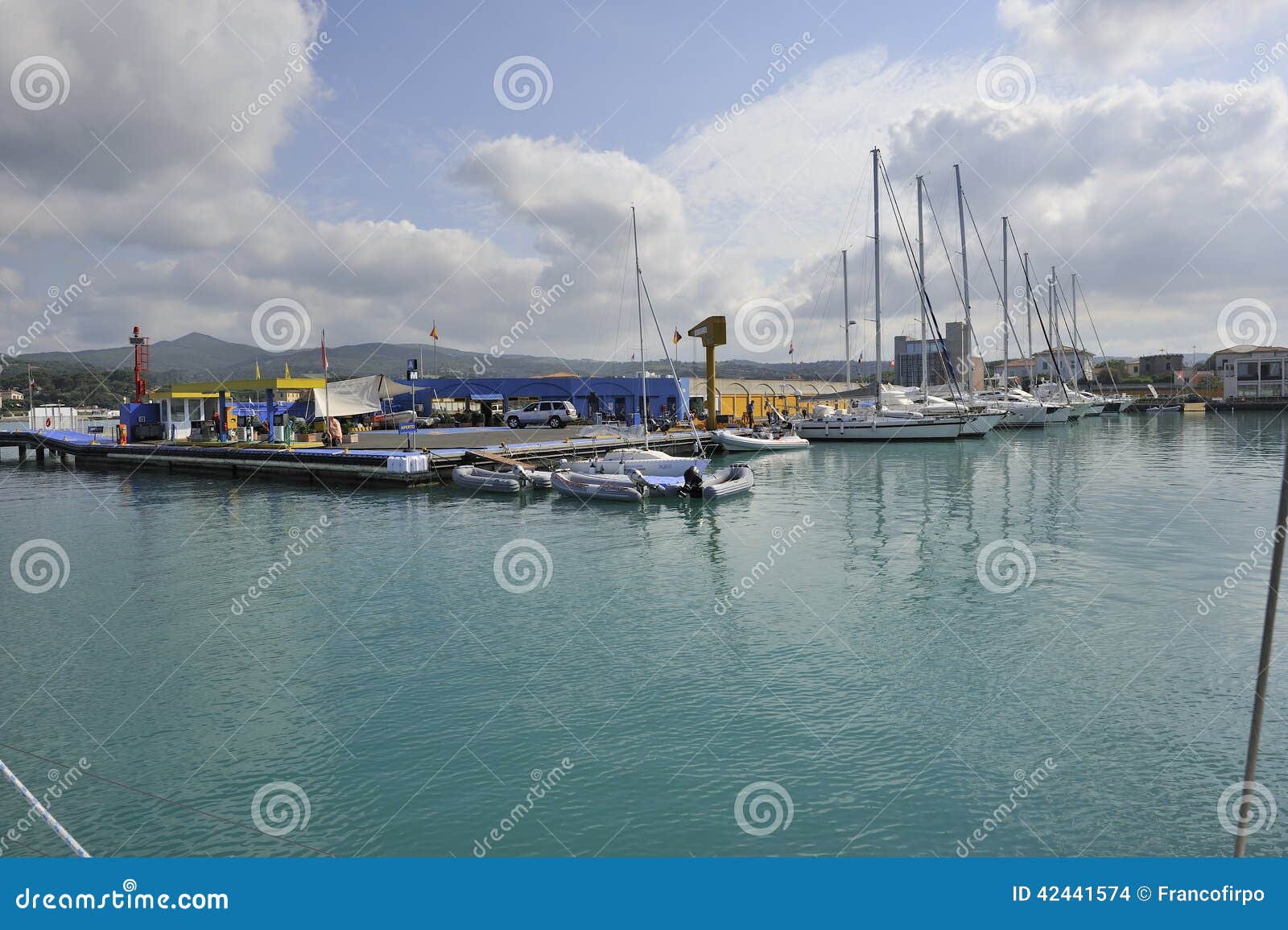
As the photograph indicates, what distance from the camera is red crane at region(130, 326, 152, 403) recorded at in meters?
58.8

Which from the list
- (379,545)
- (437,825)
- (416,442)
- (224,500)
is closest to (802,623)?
(437,825)

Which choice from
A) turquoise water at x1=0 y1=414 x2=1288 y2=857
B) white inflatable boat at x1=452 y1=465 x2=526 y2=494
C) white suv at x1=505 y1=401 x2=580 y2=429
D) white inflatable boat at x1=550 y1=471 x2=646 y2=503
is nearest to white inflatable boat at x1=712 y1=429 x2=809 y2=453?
white suv at x1=505 y1=401 x2=580 y2=429

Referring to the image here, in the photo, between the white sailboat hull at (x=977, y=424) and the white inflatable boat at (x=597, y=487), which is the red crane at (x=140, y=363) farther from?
the white sailboat hull at (x=977, y=424)

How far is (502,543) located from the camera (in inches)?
902

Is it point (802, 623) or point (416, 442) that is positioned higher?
point (416, 442)

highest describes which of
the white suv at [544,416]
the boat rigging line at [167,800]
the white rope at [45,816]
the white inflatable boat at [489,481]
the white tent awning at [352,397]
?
the white tent awning at [352,397]

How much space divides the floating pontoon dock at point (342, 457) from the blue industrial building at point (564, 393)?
48.7ft

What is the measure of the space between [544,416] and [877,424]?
23.8 metres

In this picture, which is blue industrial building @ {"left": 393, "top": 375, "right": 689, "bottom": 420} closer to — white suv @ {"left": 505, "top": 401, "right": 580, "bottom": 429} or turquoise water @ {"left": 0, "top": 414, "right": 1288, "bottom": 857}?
white suv @ {"left": 505, "top": 401, "right": 580, "bottom": 429}

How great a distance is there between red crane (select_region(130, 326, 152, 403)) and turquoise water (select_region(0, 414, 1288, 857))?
39.4m

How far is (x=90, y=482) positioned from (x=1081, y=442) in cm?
6207

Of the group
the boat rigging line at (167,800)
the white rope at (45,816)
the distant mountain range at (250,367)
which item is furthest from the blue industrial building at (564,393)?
the white rope at (45,816)

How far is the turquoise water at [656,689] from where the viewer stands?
805 cm

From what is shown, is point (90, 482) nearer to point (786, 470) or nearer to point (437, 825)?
point (786, 470)
